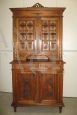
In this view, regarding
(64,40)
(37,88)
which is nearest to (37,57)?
(37,88)

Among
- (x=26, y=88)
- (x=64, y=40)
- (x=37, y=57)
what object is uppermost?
(x=64, y=40)

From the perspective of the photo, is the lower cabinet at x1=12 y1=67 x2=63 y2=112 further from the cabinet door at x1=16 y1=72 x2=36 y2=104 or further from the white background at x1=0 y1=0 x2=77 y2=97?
the white background at x1=0 y1=0 x2=77 y2=97

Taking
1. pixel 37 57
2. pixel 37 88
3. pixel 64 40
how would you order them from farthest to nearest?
pixel 64 40 → pixel 37 57 → pixel 37 88

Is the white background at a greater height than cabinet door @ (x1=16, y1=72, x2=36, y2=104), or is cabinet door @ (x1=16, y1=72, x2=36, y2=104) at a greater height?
the white background

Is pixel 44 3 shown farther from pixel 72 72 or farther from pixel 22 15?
pixel 72 72

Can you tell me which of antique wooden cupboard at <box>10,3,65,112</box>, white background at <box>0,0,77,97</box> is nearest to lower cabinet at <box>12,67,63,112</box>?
antique wooden cupboard at <box>10,3,65,112</box>

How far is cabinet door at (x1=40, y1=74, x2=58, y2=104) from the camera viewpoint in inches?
140

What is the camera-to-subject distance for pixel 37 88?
11.8ft

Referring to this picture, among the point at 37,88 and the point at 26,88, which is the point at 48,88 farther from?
the point at 26,88

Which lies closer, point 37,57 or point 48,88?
point 48,88

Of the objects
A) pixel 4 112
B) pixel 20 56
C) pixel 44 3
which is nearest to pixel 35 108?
pixel 4 112

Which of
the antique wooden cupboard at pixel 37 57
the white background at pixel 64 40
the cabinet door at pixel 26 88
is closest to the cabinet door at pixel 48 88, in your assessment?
the antique wooden cupboard at pixel 37 57

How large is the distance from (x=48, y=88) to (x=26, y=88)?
420 mm

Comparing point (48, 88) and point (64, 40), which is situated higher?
point (64, 40)
